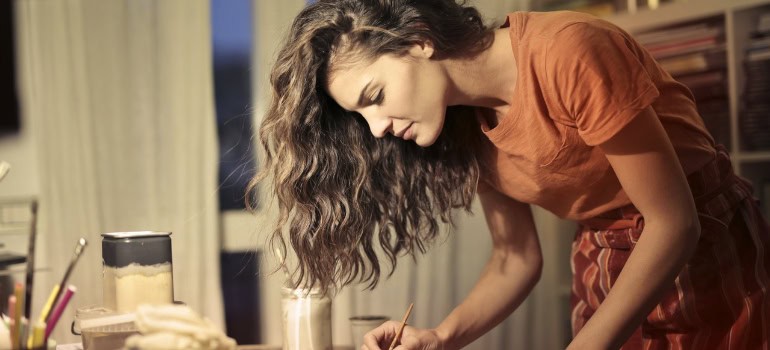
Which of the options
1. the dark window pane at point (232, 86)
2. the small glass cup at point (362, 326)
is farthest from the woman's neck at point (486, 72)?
the dark window pane at point (232, 86)

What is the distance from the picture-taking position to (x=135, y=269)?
1204 millimetres

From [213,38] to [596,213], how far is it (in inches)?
64.3

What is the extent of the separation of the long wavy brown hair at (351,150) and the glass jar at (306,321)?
0.05 metres

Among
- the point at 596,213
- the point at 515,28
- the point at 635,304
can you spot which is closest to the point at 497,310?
the point at 596,213

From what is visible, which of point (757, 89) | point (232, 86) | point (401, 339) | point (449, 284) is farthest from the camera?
point (449, 284)

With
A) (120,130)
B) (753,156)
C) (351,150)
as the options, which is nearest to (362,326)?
(351,150)

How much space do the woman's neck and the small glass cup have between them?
364mm

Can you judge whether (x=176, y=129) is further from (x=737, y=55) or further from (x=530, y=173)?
(x=737, y=55)

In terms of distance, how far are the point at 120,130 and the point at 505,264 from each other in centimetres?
136

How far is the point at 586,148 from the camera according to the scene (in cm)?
135

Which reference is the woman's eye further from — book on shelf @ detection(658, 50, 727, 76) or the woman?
book on shelf @ detection(658, 50, 727, 76)

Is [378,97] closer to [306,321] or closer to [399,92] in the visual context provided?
[399,92]

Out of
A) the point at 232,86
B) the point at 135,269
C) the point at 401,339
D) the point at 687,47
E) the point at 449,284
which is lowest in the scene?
the point at 449,284

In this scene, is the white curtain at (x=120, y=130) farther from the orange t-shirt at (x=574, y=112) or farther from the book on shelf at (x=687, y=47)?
the book on shelf at (x=687, y=47)
